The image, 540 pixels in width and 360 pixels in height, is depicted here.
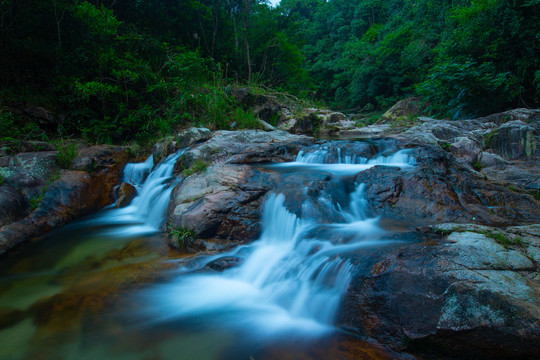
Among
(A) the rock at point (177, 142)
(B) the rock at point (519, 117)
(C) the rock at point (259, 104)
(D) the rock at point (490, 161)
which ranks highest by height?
(C) the rock at point (259, 104)

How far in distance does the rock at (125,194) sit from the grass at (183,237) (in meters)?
2.87

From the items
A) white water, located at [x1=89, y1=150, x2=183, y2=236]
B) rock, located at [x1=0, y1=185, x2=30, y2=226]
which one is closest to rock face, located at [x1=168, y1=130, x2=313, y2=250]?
white water, located at [x1=89, y1=150, x2=183, y2=236]

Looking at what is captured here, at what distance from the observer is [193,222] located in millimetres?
4422

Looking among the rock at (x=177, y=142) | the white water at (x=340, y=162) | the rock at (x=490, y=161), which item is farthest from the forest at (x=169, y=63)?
the rock at (x=490, y=161)

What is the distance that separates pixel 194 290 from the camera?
345cm

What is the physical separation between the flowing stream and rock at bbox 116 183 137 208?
53.6 inches

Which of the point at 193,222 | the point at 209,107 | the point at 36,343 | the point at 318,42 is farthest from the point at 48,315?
the point at 318,42

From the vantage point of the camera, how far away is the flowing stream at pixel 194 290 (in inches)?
99.6

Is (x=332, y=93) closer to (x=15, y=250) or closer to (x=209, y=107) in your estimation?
(x=209, y=107)

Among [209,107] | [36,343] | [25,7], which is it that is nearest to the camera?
[36,343]

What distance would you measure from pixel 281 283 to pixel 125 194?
502 centimetres

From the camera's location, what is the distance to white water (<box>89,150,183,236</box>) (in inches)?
215

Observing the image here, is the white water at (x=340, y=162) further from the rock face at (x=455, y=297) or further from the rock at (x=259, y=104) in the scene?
the rock at (x=259, y=104)

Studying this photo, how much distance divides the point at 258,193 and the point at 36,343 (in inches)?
130
